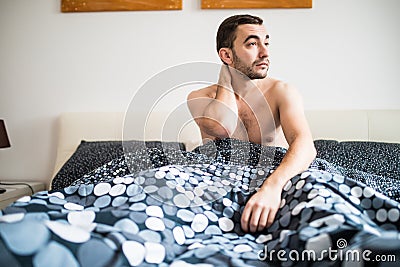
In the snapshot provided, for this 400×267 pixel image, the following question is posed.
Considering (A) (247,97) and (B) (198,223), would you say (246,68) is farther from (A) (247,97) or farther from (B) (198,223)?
(B) (198,223)

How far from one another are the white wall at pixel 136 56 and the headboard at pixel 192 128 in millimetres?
118

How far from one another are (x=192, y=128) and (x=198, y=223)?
178 centimetres

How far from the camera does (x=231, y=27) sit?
2.00 meters

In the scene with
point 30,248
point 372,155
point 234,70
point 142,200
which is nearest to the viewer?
point 30,248

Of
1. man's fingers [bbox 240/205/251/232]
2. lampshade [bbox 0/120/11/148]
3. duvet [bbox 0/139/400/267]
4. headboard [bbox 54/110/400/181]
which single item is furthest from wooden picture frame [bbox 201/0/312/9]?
man's fingers [bbox 240/205/251/232]

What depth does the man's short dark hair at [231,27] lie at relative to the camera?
195 centimetres

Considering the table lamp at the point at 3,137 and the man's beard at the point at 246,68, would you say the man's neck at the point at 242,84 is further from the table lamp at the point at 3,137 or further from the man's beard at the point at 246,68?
the table lamp at the point at 3,137

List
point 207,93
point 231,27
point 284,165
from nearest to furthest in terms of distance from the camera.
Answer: point 284,165, point 231,27, point 207,93

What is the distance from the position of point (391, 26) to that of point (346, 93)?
1.65 feet

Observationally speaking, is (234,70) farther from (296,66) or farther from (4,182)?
(4,182)

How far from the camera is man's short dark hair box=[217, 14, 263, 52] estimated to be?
6.41 feet

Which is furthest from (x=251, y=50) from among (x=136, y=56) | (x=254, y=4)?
(x=136, y=56)

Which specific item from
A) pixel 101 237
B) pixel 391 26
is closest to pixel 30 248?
pixel 101 237

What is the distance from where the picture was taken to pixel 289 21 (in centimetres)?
291
